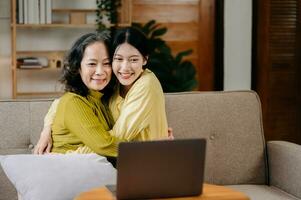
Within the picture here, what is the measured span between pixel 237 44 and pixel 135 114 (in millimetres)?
2754

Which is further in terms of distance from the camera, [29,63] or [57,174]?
[29,63]

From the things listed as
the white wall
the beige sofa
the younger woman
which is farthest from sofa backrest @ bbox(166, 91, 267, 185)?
the white wall

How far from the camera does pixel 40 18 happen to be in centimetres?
440

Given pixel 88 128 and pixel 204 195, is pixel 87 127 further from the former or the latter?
pixel 204 195

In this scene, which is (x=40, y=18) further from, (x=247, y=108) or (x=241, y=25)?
(x=247, y=108)

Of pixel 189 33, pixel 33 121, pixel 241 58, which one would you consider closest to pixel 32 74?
pixel 189 33

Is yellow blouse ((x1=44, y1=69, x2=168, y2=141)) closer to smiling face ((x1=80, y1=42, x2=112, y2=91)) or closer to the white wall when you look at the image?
smiling face ((x1=80, y1=42, x2=112, y2=91))

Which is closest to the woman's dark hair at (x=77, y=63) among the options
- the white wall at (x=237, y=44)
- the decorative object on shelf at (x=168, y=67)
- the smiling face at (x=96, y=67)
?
the smiling face at (x=96, y=67)

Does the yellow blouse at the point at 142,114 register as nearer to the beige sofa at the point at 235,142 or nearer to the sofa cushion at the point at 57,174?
the sofa cushion at the point at 57,174

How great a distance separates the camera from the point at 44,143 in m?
2.38

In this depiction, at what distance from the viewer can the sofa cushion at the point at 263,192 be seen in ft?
8.43

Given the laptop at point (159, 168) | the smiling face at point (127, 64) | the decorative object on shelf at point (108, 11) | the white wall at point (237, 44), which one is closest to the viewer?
the laptop at point (159, 168)

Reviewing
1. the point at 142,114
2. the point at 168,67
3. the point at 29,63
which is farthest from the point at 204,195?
the point at 29,63

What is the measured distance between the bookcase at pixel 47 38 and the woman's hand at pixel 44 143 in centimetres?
207
